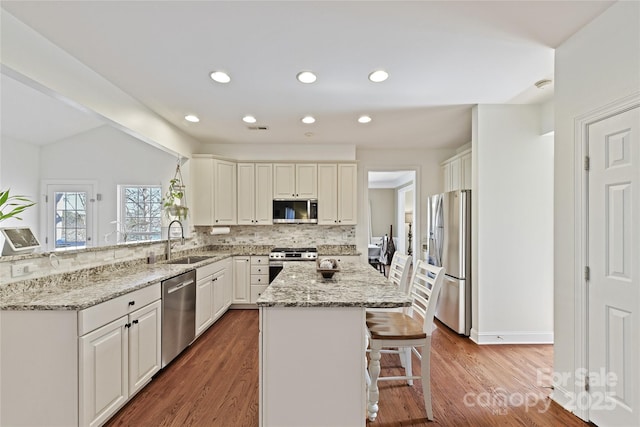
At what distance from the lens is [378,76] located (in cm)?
258

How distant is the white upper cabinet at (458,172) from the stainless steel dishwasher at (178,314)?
3.86 metres

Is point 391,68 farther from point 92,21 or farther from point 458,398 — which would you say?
point 458,398

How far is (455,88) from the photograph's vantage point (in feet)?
A: 9.37

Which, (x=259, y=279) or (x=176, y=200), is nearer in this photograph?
(x=176, y=200)

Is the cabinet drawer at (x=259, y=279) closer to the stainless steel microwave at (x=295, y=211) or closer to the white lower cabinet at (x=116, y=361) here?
the stainless steel microwave at (x=295, y=211)

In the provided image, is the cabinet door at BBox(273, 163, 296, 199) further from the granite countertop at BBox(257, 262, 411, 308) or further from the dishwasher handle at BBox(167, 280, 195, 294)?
the granite countertop at BBox(257, 262, 411, 308)

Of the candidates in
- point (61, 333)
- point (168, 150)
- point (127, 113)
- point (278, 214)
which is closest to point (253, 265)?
point (278, 214)

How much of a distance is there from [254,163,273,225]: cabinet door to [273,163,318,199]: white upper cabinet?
0.08m

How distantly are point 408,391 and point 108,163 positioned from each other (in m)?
4.77

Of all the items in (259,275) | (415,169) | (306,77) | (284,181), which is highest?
(306,77)

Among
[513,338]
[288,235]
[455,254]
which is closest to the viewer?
[513,338]

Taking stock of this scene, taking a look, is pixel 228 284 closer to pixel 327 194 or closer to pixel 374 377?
pixel 327 194

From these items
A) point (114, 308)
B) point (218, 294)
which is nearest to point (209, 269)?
point (218, 294)

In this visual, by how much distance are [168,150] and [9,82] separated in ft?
4.91
